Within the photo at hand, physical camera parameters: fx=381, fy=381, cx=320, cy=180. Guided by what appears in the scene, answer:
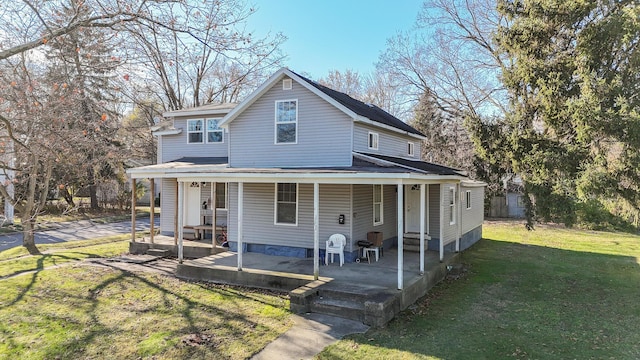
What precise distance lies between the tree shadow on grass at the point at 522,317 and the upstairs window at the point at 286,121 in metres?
6.50

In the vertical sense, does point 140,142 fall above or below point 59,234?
above

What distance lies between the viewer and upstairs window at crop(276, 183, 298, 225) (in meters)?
12.7

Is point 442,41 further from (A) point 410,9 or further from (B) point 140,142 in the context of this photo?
(B) point 140,142

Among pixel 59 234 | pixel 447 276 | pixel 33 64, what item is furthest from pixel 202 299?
pixel 59 234

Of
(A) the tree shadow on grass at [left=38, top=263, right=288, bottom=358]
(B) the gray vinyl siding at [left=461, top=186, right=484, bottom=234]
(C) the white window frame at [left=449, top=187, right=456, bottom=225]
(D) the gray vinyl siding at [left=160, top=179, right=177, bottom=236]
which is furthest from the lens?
(D) the gray vinyl siding at [left=160, top=179, right=177, bottom=236]

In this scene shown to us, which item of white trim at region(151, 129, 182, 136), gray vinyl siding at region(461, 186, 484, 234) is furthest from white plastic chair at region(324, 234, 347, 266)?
white trim at region(151, 129, 182, 136)

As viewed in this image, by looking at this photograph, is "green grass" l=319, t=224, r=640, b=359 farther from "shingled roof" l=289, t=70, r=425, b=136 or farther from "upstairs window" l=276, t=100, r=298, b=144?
"upstairs window" l=276, t=100, r=298, b=144

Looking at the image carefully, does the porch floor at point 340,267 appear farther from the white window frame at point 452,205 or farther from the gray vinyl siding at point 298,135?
the gray vinyl siding at point 298,135

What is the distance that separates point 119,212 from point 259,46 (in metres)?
27.3

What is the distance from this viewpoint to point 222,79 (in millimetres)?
32938

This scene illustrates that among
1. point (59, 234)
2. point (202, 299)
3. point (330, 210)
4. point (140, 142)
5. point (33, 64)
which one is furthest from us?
point (140, 142)

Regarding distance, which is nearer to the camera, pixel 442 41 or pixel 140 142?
pixel 442 41

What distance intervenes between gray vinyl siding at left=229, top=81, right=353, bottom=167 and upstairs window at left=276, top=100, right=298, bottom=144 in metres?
0.13

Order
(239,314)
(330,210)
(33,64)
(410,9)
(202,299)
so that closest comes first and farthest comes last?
(239,314) → (202,299) → (33,64) → (330,210) → (410,9)
